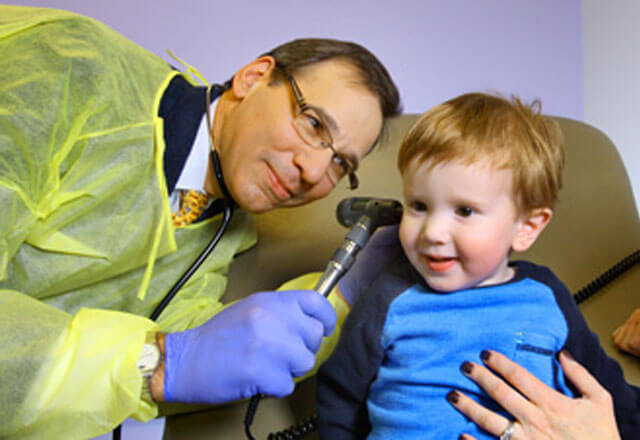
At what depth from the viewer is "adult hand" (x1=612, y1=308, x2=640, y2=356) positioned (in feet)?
3.87

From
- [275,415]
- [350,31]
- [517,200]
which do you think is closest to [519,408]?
[517,200]

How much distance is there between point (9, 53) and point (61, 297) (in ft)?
1.64

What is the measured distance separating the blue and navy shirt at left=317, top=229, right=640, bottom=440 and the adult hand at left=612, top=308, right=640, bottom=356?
27cm

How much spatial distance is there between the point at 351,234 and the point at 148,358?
1.31 feet

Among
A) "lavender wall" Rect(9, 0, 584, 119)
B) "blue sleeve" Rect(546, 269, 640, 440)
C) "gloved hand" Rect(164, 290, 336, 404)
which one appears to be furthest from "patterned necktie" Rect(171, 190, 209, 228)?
"blue sleeve" Rect(546, 269, 640, 440)

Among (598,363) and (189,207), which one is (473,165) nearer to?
(598,363)

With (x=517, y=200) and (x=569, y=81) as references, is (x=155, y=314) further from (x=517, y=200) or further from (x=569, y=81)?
(x=569, y=81)

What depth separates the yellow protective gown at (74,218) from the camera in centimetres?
79

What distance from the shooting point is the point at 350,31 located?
1.81 metres

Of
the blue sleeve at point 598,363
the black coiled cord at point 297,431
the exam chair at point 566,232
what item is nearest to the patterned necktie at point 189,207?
the exam chair at point 566,232

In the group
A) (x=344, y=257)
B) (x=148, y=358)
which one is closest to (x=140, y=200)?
(x=148, y=358)

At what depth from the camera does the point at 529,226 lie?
0.89m

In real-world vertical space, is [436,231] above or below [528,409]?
above

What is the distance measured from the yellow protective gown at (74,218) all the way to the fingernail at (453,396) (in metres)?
0.49
